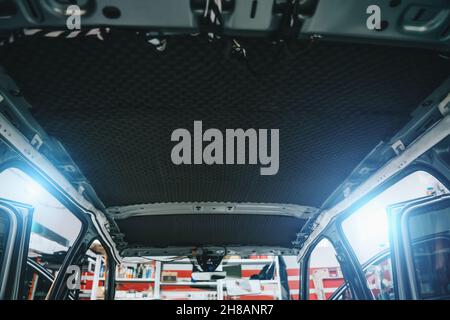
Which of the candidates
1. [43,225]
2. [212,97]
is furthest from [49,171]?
[43,225]

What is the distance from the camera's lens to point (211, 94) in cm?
139

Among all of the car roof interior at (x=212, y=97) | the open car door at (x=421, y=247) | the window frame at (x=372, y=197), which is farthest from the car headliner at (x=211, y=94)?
the open car door at (x=421, y=247)

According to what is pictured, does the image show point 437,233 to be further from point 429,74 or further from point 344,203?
point 429,74

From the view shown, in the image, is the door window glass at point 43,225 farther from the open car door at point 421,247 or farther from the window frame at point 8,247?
the open car door at point 421,247

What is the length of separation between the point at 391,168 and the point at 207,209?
4.80 feet

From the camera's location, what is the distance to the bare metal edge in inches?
101

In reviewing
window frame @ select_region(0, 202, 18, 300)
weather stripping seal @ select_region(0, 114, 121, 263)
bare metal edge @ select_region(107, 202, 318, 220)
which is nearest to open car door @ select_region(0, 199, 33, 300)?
window frame @ select_region(0, 202, 18, 300)

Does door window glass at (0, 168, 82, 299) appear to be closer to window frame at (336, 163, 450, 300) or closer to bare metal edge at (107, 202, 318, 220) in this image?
bare metal edge at (107, 202, 318, 220)

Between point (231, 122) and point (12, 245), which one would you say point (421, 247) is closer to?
point (231, 122)

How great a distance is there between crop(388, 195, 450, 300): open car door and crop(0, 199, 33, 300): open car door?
2.39m

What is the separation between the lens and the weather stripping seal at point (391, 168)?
1441mm

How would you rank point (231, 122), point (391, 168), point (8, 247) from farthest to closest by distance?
point (391, 168) → point (8, 247) → point (231, 122)

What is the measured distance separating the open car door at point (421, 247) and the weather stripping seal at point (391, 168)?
0.74 feet

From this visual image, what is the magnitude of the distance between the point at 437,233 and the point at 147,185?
1939mm
